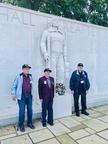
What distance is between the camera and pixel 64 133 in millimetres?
3125

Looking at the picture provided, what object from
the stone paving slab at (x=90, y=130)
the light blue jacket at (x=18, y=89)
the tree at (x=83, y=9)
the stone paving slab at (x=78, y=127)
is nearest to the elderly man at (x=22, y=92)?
the light blue jacket at (x=18, y=89)

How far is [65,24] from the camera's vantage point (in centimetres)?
477

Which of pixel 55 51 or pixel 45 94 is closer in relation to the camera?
pixel 45 94

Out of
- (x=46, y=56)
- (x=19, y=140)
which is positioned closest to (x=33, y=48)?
(x=46, y=56)

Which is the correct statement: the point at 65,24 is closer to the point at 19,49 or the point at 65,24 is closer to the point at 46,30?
the point at 46,30

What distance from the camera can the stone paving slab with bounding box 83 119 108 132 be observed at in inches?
133

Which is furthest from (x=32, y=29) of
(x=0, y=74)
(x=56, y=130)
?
(x=56, y=130)

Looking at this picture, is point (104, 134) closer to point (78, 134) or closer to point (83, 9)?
point (78, 134)

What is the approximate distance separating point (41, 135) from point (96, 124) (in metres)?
1.60

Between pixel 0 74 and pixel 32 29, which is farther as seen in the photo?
pixel 32 29

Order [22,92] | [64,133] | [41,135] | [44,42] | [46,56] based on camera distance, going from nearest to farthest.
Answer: [41,135] < [64,133] < [22,92] < [46,56] < [44,42]

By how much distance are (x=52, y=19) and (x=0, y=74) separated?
2.38 m

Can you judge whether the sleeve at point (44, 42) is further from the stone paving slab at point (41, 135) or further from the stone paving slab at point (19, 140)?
the stone paving slab at point (19, 140)

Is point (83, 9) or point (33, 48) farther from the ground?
point (83, 9)
